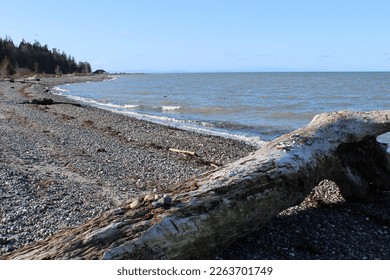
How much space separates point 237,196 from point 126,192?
3413mm

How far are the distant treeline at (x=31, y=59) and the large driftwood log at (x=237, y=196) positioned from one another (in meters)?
80.2

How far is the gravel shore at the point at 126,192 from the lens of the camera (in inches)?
207

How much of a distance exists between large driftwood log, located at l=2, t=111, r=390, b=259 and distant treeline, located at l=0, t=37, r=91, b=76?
80154 millimetres

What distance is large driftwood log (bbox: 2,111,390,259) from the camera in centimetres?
403

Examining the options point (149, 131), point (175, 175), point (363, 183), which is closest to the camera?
point (363, 183)

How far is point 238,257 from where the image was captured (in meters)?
4.79

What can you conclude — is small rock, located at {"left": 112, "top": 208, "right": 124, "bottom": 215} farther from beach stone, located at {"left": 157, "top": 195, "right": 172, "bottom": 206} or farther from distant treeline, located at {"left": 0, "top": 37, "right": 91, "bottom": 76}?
distant treeline, located at {"left": 0, "top": 37, "right": 91, "bottom": 76}

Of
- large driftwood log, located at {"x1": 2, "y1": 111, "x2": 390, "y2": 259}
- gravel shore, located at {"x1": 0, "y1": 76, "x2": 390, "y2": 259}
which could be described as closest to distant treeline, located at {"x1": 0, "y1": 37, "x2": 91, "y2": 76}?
gravel shore, located at {"x1": 0, "y1": 76, "x2": 390, "y2": 259}

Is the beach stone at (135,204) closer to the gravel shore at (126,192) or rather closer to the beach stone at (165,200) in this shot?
the beach stone at (165,200)

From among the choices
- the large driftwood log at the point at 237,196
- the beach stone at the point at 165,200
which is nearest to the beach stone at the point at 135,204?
the large driftwood log at the point at 237,196

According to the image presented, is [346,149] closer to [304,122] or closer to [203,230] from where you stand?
[203,230]

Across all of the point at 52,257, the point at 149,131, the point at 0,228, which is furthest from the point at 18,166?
the point at 149,131
